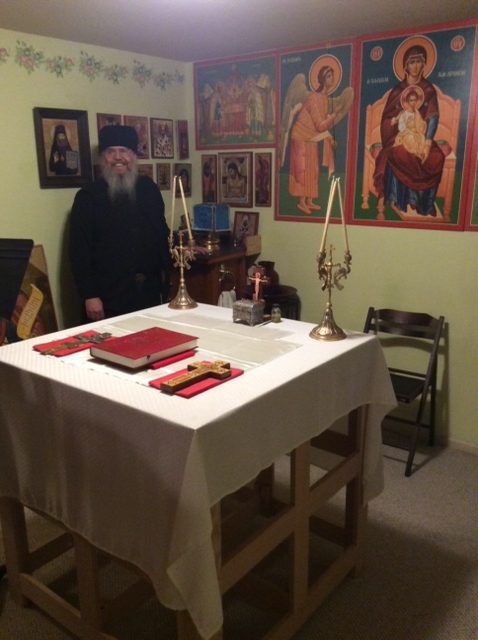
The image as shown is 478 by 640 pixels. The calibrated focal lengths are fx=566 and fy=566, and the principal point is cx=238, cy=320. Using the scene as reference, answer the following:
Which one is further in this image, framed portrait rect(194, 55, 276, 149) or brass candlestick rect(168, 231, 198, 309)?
framed portrait rect(194, 55, 276, 149)

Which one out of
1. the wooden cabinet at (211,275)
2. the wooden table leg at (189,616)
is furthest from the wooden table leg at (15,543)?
the wooden cabinet at (211,275)

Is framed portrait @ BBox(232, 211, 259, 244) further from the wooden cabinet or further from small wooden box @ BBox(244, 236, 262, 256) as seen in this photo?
the wooden cabinet

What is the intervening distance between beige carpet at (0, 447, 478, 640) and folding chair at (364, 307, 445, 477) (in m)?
0.36

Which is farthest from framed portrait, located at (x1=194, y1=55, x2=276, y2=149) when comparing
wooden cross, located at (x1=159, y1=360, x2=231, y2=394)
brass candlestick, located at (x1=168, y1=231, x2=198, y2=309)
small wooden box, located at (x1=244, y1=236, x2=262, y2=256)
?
wooden cross, located at (x1=159, y1=360, x2=231, y2=394)

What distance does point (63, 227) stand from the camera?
10.8 feet

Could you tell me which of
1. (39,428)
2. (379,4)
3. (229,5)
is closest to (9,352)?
(39,428)

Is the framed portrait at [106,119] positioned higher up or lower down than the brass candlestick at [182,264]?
higher up

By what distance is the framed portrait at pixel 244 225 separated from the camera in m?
3.78

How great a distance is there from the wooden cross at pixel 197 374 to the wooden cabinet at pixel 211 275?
1731mm

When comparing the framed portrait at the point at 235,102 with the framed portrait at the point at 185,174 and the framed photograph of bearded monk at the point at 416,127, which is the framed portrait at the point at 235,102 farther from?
the framed photograph of bearded monk at the point at 416,127

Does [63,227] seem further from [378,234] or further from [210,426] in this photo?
[210,426]

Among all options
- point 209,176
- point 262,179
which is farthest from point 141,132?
point 262,179

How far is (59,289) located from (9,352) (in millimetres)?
1539

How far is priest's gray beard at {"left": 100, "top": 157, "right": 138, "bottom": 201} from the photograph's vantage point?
10.6ft
